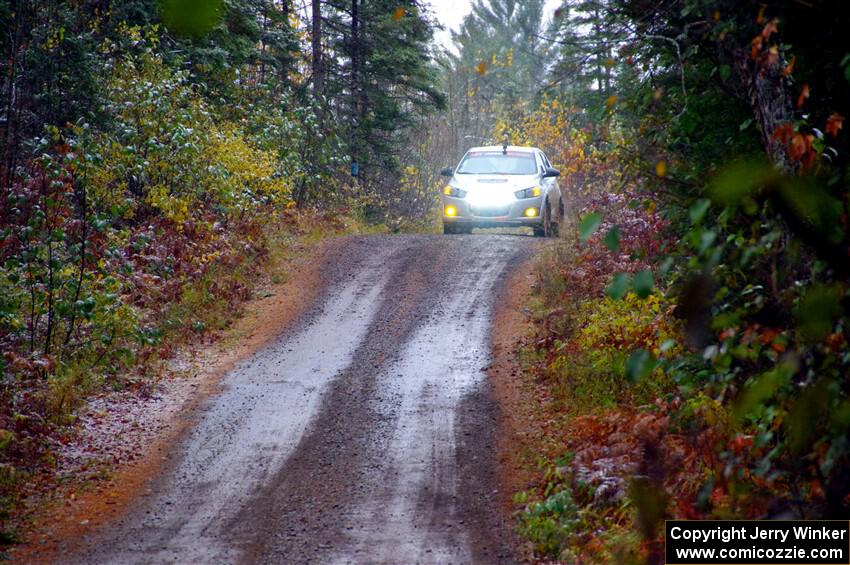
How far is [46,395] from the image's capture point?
30.3 feet

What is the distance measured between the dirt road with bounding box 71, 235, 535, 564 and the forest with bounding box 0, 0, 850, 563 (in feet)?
2.45

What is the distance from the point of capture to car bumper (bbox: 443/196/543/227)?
18.9 metres

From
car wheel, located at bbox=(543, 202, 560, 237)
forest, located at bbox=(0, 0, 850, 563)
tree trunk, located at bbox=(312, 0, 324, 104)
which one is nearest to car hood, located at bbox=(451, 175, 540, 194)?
car wheel, located at bbox=(543, 202, 560, 237)

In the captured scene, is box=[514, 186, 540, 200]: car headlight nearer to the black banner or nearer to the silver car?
the silver car

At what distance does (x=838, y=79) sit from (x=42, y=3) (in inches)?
520

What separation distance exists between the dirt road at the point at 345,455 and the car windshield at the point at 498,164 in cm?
596

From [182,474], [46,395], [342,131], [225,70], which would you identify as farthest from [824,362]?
[342,131]

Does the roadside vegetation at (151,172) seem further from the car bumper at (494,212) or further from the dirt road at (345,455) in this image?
the car bumper at (494,212)

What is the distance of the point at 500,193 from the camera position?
62.3 feet

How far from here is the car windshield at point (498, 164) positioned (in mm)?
19734

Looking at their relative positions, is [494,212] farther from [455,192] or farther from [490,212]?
[455,192]

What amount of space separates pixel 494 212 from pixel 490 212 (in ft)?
0.32

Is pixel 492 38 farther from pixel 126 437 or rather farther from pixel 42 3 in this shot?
pixel 126 437

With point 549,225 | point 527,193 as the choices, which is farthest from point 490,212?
point 549,225
